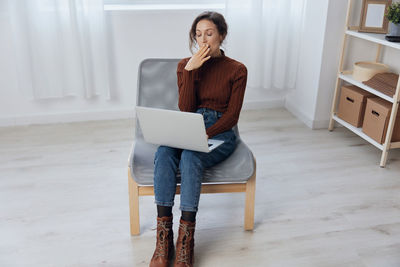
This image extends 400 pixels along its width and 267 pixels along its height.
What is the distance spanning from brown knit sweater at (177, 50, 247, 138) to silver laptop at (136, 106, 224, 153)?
0.21 metres

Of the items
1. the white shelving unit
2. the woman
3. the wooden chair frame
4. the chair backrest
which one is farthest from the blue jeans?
the white shelving unit

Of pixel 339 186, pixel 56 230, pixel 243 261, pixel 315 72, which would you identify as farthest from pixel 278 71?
pixel 56 230

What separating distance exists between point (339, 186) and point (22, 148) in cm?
202

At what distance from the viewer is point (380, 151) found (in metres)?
2.80

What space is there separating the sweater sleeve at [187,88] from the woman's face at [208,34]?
5.4 inches

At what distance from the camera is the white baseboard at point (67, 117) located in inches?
123

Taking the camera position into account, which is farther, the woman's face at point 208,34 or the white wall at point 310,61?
the white wall at point 310,61

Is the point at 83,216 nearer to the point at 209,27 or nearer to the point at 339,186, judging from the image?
the point at 209,27

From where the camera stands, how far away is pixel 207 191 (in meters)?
1.88

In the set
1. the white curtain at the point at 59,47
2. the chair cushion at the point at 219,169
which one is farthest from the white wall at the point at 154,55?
the chair cushion at the point at 219,169

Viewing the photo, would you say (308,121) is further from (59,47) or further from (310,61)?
(59,47)

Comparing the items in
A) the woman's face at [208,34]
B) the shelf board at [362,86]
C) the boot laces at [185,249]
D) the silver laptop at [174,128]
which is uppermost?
the woman's face at [208,34]

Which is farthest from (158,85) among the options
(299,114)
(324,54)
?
(299,114)

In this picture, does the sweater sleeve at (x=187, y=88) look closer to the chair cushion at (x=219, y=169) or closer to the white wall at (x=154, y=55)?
the chair cushion at (x=219, y=169)
